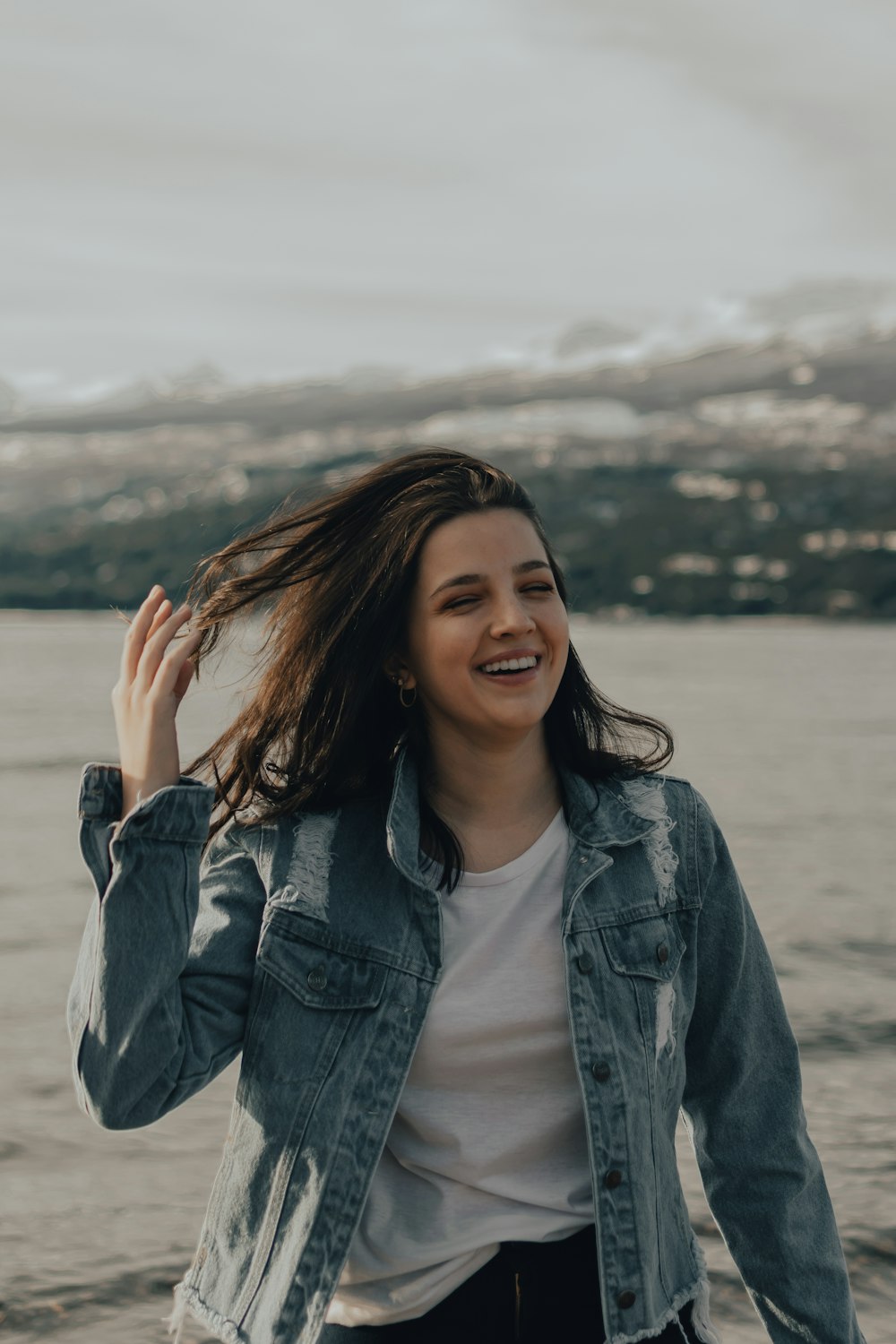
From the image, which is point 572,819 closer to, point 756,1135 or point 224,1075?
point 756,1135

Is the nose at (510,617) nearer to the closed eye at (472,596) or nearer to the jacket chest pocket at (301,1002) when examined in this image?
the closed eye at (472,596)

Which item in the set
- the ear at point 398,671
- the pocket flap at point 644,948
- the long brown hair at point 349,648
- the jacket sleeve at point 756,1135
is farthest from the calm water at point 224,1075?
the jacket sleeve at point 756,1135

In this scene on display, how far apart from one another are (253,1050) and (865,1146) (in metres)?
5.79

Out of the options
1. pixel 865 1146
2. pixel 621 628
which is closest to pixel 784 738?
pixel 865 1146

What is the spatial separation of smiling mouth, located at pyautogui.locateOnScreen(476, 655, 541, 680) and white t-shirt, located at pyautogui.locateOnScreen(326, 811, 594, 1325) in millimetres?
411

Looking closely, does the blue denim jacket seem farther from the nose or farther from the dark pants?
the nose

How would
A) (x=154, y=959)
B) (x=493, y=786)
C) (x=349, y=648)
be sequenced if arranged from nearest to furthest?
1. (x=154, y=959)
2. (x=493, y=786)
3. (x=349, y=648)

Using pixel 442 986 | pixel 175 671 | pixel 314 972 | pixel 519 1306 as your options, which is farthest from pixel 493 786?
pixel 519 1306

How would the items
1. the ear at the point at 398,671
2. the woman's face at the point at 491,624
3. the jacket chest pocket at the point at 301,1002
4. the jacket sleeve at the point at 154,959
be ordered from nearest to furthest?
1. the jacket sleeve at the point at 154,959
2. the jacket chest pocket at the point at 301,1002
3. the woman's face at the point at 491,624
4. the ear at the point at 398,671

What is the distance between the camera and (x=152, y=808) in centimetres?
231

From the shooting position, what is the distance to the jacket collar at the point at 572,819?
2.47 metres

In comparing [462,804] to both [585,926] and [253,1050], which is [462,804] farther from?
[253,1050]

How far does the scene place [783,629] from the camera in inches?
7431

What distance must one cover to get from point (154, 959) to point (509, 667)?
0.80 m
